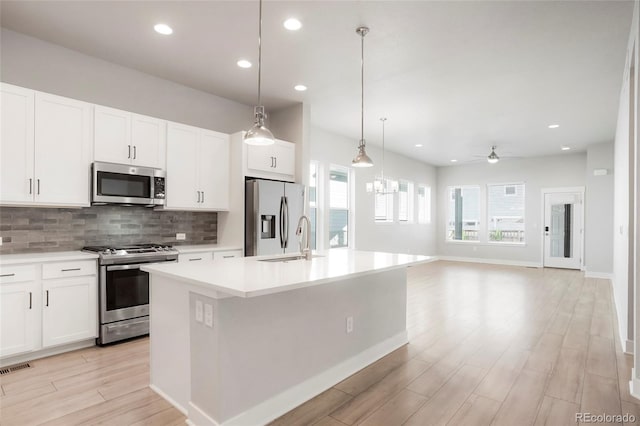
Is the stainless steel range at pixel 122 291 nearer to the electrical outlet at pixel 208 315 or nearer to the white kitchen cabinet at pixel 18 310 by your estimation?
the white kitchen cabinet at pixel 18 310

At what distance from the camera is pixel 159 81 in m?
4.31

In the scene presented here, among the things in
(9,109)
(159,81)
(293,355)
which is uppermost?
(159,81)

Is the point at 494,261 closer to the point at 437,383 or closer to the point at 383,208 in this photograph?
the point at 383,208

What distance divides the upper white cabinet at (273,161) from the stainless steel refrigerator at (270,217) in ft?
0.72

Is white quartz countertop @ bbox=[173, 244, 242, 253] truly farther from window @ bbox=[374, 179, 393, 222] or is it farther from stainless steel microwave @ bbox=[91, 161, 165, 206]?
window @ bbox=[374, 179, 393, 222]

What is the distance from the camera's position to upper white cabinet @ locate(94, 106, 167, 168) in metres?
3.54

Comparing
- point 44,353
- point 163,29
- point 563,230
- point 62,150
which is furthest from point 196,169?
point 563,230

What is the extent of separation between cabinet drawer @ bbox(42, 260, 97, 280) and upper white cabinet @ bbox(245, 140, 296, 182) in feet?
6.73

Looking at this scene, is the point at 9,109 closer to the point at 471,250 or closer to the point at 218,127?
the point at 218,127

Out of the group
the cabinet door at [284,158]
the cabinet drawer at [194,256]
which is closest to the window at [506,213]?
the cabinet door at [284,158]

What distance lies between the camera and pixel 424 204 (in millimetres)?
10758

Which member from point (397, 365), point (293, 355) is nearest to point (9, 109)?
point (293, 355)

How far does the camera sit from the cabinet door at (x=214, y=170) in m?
4.44

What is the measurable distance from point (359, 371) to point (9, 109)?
12.3 ft
